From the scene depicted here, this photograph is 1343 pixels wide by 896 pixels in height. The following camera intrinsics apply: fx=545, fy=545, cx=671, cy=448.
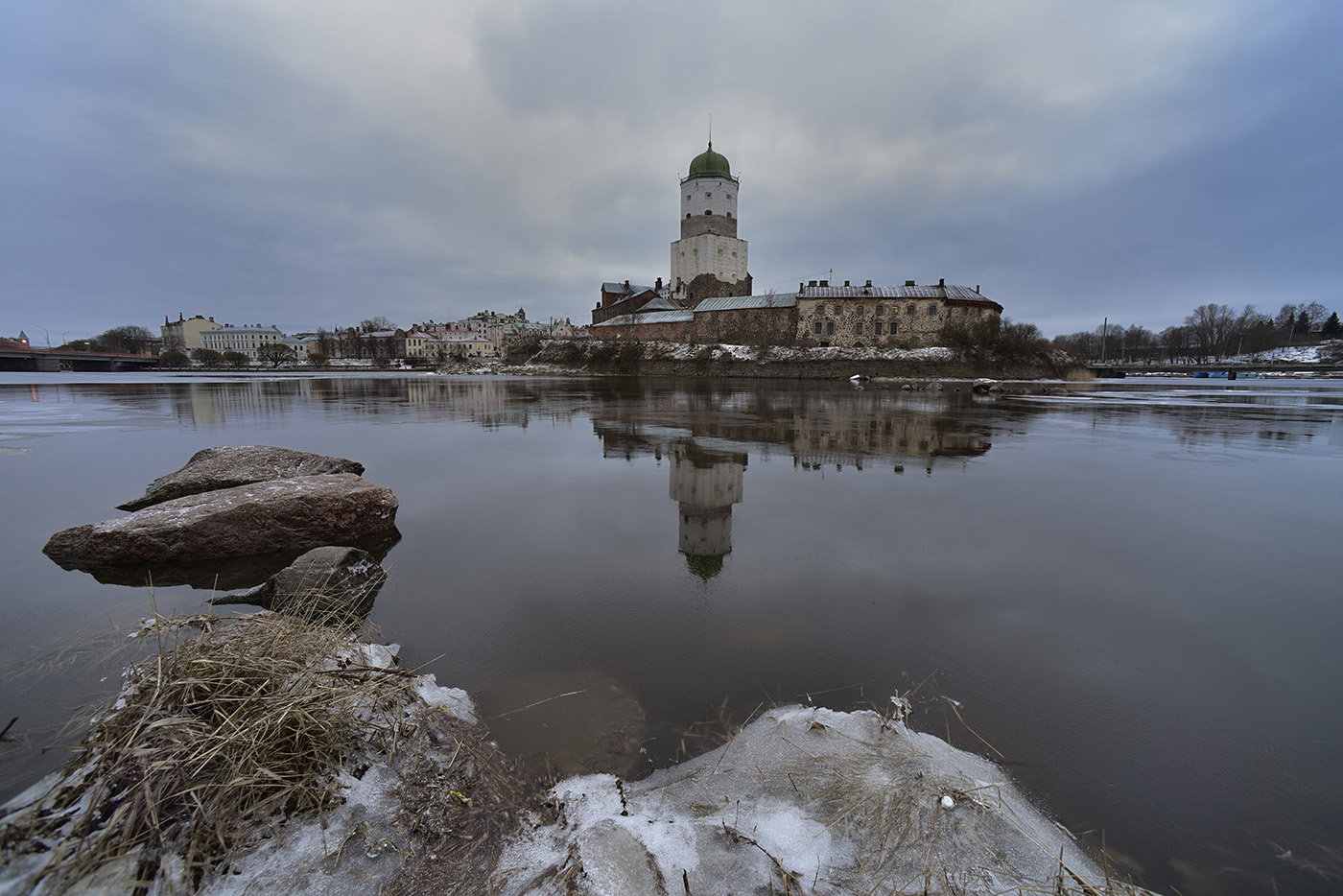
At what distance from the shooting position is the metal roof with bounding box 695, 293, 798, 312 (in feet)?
196

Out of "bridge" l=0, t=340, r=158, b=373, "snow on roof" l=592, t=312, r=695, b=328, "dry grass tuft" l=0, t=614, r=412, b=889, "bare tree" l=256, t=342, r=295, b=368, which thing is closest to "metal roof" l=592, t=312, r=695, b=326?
"snow on roof" l=592, t=312, r=695, b=328

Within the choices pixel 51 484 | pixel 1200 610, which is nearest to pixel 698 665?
pixel 1200 610

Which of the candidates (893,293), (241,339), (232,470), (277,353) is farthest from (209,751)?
(241,339)

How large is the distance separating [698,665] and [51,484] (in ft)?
34.7

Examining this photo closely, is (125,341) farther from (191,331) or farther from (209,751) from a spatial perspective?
(209,751)

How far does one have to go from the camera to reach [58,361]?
75875mm

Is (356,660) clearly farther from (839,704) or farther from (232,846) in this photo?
(839,704)

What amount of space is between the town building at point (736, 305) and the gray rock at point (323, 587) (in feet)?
186

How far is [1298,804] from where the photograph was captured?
2.53 meters

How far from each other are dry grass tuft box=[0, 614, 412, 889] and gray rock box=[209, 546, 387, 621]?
1002mm

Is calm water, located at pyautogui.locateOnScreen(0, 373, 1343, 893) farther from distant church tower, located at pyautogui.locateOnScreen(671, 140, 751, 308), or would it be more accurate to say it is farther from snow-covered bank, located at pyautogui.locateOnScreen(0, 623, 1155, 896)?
distant church tower, located at pyautogui.locateOnScreen(671, 140, 751, 308)

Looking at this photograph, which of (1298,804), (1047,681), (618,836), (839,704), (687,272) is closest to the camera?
(618,836)

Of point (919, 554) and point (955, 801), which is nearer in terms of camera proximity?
point (955, 801)

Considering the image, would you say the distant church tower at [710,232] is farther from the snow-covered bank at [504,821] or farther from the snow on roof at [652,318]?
the snow-covered bank at [504,821]
